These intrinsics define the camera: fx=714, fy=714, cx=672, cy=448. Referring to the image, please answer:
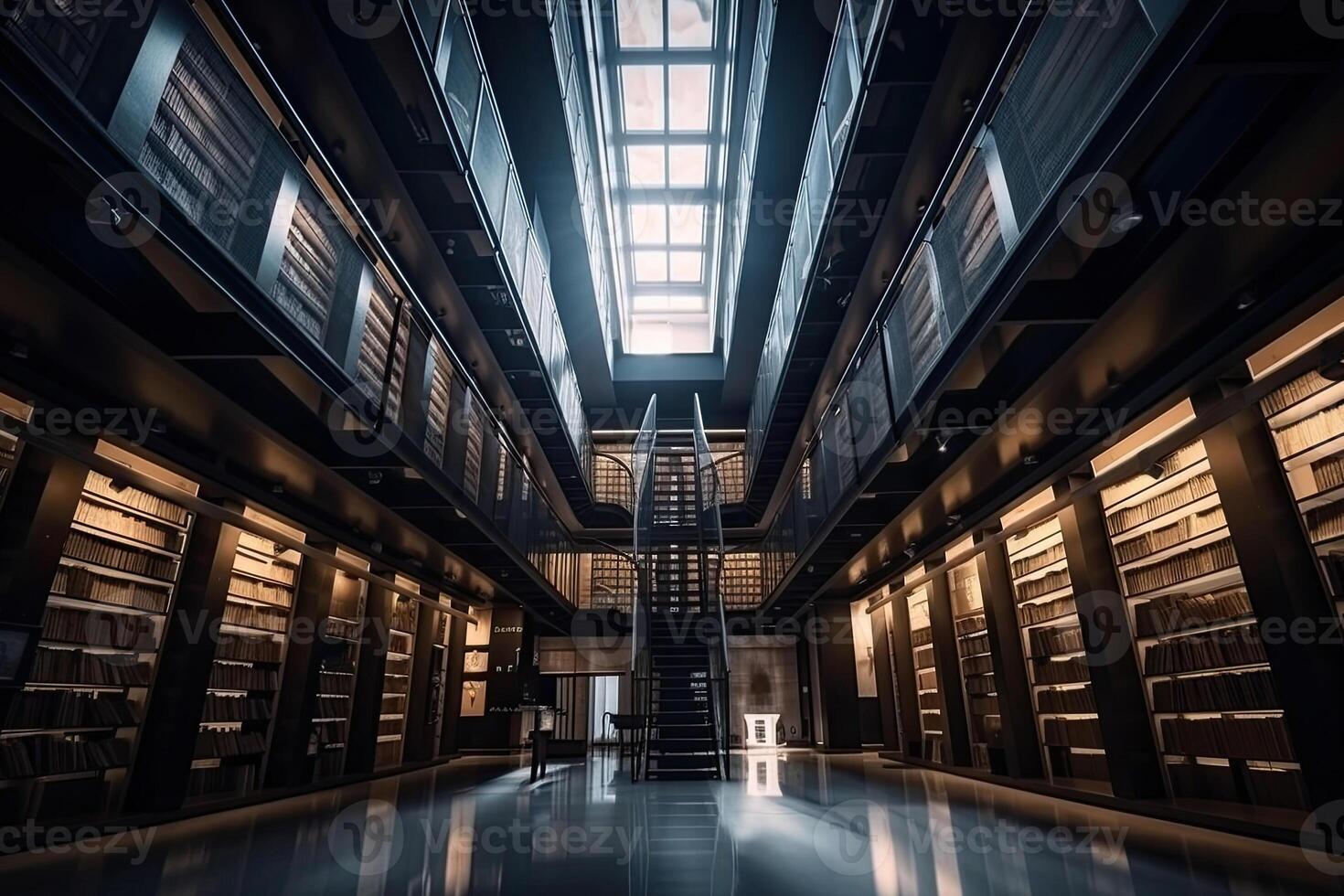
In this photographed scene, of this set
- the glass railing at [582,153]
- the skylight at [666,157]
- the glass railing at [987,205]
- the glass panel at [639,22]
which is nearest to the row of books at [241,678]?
the glass railing at [987,205]

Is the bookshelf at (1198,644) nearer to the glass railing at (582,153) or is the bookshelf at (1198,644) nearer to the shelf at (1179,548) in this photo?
the shelf at (1179,548)

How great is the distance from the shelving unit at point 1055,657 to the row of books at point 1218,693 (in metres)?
1.11

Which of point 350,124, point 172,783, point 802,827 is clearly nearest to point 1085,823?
point 802,827

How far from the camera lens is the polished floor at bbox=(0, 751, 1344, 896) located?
338cm

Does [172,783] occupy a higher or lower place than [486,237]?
lower

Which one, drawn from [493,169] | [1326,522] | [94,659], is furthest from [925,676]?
[94,659]

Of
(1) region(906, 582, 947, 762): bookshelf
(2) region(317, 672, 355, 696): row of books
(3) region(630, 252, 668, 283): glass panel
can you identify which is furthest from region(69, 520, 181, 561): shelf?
(3) region(630, 252, 668, 283): glass panel

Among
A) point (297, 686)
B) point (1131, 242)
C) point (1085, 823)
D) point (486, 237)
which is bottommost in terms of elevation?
point (1085, 823)

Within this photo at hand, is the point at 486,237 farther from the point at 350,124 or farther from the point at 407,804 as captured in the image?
the point at 407,804

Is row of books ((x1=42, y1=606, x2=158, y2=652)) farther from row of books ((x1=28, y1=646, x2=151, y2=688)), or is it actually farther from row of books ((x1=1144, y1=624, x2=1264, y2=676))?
row of books ((x1=1144, y1=624, x2=1264, y2=676))

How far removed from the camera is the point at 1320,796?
4.01 meters

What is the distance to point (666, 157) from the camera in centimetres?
1444

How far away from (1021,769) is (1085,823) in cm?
261

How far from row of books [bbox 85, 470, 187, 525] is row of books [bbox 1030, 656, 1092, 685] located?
8.57 metres
